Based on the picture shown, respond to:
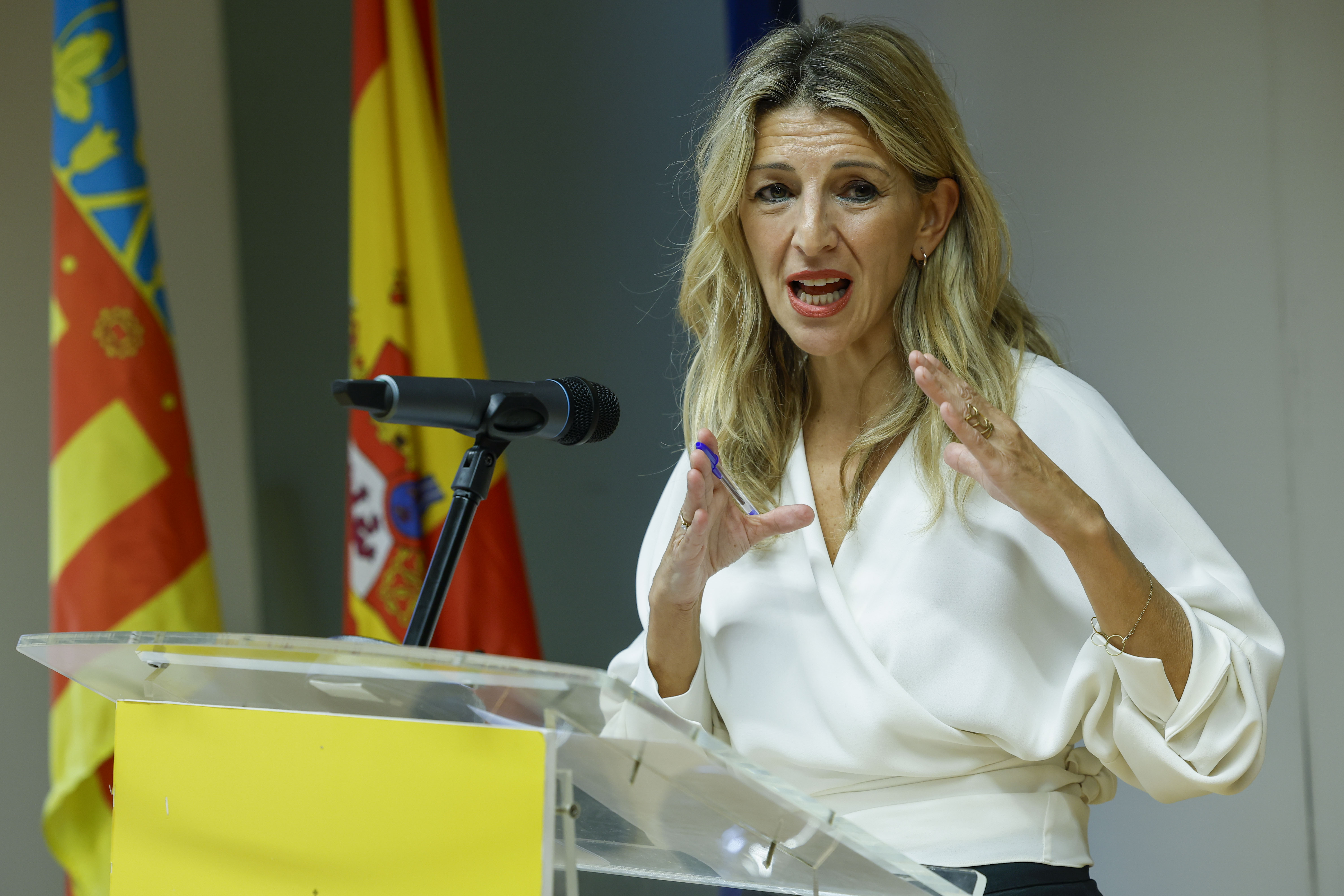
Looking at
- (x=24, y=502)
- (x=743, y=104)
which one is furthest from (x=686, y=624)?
(x=24, y=502)

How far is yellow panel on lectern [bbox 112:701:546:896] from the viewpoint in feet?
2.45

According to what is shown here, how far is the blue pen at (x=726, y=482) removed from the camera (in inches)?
54.1

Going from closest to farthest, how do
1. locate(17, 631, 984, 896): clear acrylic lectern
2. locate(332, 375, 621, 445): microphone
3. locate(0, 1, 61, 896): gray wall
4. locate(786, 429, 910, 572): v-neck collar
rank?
1. locate(17, 631, 984, 896): clear acrylic lectern
2. locate(332, 375, 621, 445): microphone
3. locate(786, 429, 910, 572): v-neck collar
4. locate(0, 1, 61, 896): gray wall

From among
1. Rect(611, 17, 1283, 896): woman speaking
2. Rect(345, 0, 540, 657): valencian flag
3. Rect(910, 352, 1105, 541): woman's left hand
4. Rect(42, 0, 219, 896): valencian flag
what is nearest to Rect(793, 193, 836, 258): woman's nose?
Rect(611, 17, 1283, 896): woman speaking

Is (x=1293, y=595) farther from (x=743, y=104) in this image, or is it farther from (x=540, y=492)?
(x=540, y=492)

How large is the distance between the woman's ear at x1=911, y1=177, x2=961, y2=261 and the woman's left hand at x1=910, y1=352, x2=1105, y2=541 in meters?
0.49

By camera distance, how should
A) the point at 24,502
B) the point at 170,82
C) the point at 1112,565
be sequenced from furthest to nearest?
the point at 170,82, the point at 24,502, the point at 1112,565

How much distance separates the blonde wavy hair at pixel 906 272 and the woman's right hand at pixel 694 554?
189 mm

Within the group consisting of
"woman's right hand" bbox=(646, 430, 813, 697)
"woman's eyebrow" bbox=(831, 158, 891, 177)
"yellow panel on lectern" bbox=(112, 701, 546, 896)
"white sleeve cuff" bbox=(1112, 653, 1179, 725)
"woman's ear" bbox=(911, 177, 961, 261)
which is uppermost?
"woman's eyebrow" bbox=(831, 158, 891, 177)

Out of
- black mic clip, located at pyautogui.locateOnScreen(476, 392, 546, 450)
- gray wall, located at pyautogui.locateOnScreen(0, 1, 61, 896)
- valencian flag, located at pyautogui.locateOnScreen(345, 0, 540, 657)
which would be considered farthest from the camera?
gray wall, located at pyautogui.locateOnScreen(0, 1, 61, 896)

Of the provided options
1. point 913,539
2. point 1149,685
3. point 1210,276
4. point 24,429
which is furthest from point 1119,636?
point 24,429

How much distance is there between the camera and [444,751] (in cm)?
77

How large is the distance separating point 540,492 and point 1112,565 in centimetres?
256

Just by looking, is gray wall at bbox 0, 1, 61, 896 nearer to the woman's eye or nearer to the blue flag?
the blue flag
